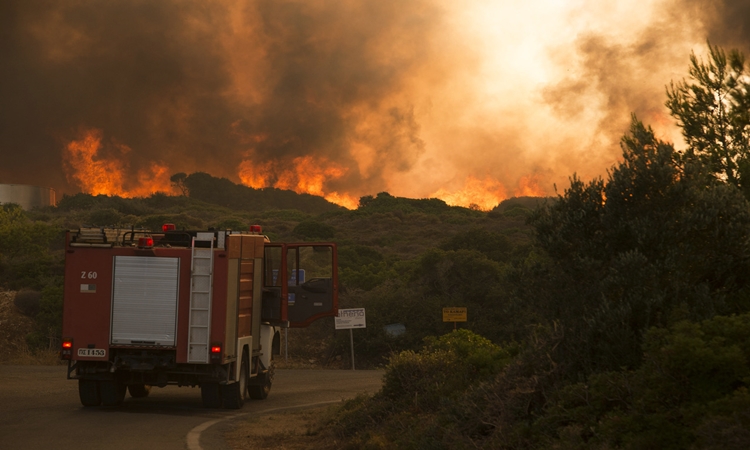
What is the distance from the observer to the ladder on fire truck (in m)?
14.3

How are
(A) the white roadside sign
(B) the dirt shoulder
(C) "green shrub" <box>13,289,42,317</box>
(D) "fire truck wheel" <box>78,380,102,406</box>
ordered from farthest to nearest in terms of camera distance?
(C) "green shrub" <box>13,289,42,317</box>
(B) the dirt shoulder
(A) the white roadside sign
(D) "fire truck wheel" <box>78,380,102,406</box>

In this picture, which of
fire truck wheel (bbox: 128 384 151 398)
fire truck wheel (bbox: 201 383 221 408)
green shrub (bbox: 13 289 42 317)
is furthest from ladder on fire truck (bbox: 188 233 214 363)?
green shrub (bbox: 13 289 42 317)

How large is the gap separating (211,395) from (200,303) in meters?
2.32

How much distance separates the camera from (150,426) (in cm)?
1316

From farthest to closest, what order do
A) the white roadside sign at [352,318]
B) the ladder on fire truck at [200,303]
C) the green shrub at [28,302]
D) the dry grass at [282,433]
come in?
the green shrub at [28,302]
the white roadside sign at [352,318]
the ladder on fire truck at [200,303]
the dry grass at [282,433]

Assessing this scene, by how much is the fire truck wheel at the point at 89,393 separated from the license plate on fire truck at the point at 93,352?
1.00m

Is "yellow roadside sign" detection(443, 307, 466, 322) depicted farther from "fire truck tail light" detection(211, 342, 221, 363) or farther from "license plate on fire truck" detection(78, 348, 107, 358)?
"license plate on fire truck" detection(78, 348, 107, 358)

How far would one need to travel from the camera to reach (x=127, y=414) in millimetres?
14508

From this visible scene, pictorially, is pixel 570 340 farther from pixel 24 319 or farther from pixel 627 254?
pixel 24 319

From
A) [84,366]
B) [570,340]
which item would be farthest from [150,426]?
[570,340]

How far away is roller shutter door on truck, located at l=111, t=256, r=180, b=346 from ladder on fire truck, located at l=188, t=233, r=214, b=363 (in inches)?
11.8

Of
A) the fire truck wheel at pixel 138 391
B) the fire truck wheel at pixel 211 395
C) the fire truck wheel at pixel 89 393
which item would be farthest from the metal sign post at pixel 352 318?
the fire truck wheel at pixel 89 393

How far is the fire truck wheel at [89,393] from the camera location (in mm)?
15250

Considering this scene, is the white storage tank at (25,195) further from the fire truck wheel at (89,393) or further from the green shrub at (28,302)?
the fire truck wheel at (89,393)
